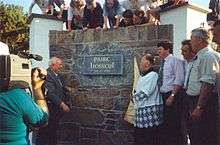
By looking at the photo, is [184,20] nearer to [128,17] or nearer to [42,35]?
[128,17]

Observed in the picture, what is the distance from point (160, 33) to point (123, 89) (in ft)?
3.17

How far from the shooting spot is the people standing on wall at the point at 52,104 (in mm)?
5859

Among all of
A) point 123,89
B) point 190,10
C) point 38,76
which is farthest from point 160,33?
point 38,76

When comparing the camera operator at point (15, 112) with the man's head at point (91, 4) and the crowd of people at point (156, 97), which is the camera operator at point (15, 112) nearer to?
the crowd of people at point (156, 97)

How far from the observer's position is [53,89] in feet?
19.7

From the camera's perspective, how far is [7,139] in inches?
94.4

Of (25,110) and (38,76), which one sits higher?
(38,76)

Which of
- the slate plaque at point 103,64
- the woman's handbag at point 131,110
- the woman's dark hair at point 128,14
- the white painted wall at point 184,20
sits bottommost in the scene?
the woman's handbag at point 131,110

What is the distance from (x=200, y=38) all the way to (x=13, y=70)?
2.25 meters

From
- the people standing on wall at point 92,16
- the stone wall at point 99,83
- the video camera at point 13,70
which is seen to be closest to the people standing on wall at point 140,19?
the stone wall at point 99,83

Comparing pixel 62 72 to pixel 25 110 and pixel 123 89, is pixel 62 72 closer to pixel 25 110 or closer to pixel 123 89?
pixel 123 89

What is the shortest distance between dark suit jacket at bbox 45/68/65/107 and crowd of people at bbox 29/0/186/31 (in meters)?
1.17

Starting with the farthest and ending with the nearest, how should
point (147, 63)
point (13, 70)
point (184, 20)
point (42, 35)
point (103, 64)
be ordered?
point (42, 35) → point (103, 64) → point (184, 20) → point (147, 63) → point (13, 70)

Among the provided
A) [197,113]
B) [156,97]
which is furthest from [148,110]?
[197,113]
